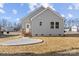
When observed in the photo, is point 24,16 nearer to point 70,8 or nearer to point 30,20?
point 30,20

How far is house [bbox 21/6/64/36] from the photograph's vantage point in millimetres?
6547

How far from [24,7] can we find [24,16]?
0.44 feet

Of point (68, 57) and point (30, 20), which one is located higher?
point (30, 20)

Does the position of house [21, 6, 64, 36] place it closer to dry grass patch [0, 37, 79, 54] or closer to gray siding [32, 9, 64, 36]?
gray siding [32, 9, 64, 36]

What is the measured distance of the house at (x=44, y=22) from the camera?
655 centimetres

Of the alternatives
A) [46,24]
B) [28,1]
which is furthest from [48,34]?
[28,1]

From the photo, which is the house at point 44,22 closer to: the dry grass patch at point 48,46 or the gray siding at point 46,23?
the gray siding at point 46,23

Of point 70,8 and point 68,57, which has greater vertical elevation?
point 70,8

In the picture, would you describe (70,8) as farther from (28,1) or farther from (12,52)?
(12,52)

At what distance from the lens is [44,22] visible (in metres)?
6.57

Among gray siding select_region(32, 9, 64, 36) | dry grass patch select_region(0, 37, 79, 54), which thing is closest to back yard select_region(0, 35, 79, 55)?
dry grass patch select_region(0, 37, 79, 54)

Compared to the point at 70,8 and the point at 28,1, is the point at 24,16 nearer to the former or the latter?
the point at 28,1

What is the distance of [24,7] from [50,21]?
1.44 feet

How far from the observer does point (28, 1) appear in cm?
654
